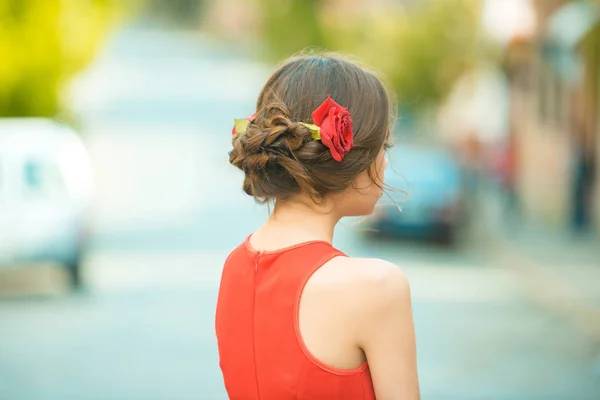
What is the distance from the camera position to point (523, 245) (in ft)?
56.1

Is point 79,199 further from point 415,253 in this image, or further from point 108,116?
point 108,116

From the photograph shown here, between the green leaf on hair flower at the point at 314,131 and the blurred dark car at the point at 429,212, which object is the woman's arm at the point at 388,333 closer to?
the green leaf on hair flower at the point at 314,131

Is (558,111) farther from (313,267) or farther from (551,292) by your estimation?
(313,267)

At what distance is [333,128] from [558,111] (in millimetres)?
22179

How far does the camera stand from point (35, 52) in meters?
21.2

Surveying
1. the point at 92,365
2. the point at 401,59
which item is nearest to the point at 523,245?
the point at 92,365

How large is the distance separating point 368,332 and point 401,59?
35.2 metres

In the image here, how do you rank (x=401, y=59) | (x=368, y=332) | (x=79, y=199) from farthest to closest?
1. (x=401, y=59)
2. (x=79, y=199)
3. (x=368, y=332)

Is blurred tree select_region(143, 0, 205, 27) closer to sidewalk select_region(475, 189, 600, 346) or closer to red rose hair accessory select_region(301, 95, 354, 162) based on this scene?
sidewalk select_region(475, 189, 600, 346)

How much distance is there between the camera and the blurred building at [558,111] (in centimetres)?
1856

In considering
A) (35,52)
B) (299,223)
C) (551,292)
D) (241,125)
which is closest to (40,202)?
(551,292)

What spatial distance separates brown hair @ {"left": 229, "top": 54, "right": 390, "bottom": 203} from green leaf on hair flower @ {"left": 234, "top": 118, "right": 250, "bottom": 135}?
14cm

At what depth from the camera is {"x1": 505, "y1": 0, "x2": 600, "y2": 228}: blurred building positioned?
18562 millimetres

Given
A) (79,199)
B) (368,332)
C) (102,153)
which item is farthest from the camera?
(102,153)
